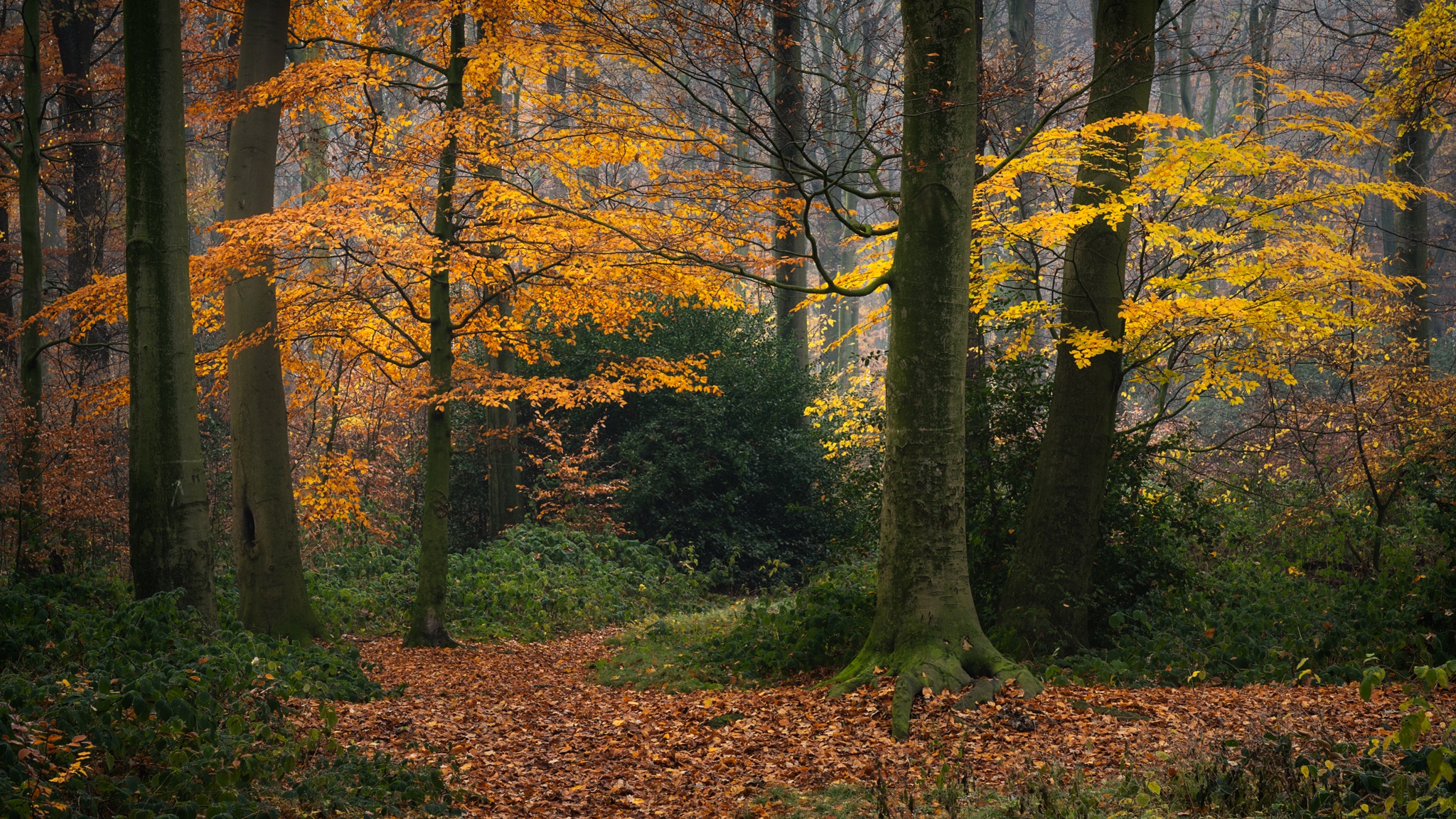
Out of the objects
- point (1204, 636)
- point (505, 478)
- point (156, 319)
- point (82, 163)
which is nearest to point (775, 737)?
point (1204, 636)

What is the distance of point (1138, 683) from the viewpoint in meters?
6.64

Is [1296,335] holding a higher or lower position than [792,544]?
higher

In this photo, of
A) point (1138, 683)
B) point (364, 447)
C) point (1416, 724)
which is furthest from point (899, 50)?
point (364, 447)

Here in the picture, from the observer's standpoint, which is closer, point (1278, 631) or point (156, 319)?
point (156, 319)

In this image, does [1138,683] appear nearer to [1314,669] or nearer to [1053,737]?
[1314,669]

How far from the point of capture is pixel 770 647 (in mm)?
8047

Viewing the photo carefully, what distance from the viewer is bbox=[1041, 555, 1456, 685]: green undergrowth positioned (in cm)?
662

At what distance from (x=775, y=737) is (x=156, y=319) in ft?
15.8

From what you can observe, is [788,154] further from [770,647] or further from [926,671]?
[926,671]

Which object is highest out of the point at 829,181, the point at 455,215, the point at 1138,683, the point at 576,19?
the point at 576,19

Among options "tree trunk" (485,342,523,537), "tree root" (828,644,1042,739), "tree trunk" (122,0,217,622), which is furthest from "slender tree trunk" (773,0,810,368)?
"tree trunk" (485,342,523,537)

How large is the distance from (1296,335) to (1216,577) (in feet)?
9.05

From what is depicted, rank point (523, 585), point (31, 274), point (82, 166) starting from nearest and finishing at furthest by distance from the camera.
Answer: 1. point (31, 274)
2. point (523, 585)
3. point (82, 166)

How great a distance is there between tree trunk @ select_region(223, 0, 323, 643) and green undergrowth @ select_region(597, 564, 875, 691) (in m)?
3.24
